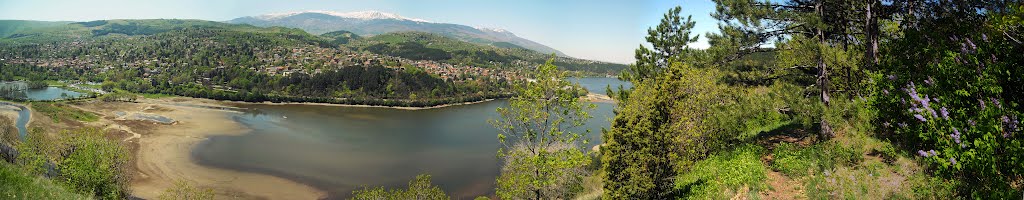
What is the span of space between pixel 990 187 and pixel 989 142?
1.83 ft

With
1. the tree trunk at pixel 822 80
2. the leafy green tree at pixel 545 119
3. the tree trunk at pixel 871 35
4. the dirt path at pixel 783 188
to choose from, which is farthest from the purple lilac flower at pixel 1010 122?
the leafy green tree at pixel 545 119

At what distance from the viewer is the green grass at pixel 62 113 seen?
199 feet

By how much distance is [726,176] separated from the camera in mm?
10000

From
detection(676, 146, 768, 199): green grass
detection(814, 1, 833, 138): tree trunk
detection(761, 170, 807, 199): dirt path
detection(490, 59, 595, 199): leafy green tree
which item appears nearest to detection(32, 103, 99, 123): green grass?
detection(490, 59, 595, 199): leafy green tree

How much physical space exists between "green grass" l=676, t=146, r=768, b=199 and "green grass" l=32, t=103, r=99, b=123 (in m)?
77.3

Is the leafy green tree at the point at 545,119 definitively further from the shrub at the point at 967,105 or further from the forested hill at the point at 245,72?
the forested hill at the point at 245,72

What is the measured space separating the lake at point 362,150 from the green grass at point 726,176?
22856mm

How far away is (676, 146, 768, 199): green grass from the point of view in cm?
928

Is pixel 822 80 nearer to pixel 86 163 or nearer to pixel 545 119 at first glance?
pixel 545 119

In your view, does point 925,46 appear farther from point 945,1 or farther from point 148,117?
point 148,117

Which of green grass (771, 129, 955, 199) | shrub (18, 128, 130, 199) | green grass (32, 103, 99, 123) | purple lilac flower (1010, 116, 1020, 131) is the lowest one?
green grass (32, 103, 99, 123)

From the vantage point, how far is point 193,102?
89.9 m

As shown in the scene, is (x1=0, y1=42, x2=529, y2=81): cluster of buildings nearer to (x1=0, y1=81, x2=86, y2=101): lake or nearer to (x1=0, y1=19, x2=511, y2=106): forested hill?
(x1=0, y1=19, x2=511, y2=106): forested hill

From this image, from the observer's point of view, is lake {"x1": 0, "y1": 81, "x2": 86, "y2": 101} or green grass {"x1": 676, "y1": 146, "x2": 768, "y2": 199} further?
lake {"x1": 0, "y1": 81, "x2": 86, "y2": 101}
